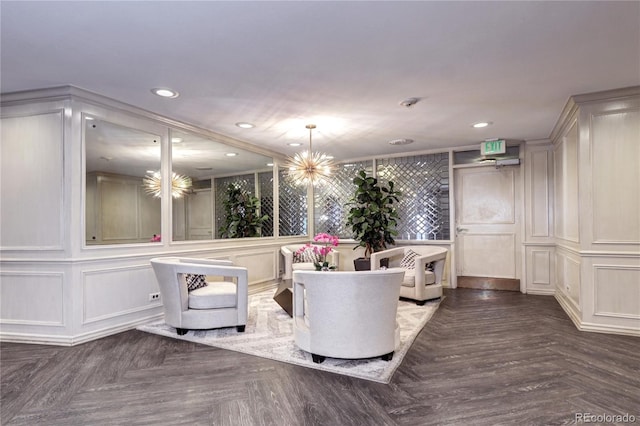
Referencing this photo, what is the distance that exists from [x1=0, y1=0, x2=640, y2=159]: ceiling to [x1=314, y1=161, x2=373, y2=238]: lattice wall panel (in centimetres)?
265

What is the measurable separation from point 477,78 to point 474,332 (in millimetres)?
2509

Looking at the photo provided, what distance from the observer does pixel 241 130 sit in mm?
4828

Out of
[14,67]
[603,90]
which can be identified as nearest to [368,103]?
[603,90]

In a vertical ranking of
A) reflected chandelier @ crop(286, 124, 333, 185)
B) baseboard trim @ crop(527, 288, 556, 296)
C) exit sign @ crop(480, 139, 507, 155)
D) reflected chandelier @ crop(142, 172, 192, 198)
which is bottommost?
baseboard trim @ crop(527, 288, 556, 296)

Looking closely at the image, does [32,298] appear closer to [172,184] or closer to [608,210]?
[172,184]

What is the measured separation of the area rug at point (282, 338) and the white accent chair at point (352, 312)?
0.09 m

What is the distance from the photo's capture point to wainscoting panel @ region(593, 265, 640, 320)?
3467 millimetres

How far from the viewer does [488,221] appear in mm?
5922

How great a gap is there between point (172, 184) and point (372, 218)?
3.24 metres

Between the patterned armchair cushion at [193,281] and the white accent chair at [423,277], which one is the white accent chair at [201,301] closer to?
the patterned armchair cushion at [193,281]

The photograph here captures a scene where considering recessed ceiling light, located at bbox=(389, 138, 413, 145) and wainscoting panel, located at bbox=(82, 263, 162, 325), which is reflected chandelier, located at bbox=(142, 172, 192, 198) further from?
recessed ceiling light, located at bbox=(389, 138, 413, 145)

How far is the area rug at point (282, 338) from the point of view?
8.82ft

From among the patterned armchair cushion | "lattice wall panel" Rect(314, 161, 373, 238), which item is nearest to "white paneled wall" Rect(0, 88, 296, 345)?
the patterned armchair cushion

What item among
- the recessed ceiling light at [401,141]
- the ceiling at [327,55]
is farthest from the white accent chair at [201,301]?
the recessed ceiling light at [401,141]
